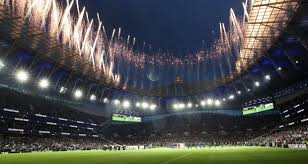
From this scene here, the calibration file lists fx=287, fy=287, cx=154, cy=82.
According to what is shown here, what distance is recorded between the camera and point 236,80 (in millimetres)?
79938

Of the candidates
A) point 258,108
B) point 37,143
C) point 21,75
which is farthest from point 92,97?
point 258,108

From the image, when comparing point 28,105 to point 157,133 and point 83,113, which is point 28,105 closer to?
point 83,113

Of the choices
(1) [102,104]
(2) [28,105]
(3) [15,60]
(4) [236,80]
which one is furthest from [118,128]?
(3) [15,60]

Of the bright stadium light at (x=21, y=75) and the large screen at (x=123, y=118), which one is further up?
the bright stadium light at (x=21, y=75)

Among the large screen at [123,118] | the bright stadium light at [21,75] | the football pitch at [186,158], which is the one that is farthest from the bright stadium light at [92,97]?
the football pitch at [186,158]

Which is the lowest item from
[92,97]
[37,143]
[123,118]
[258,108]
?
[37,143]

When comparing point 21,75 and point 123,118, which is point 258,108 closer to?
point 123,118

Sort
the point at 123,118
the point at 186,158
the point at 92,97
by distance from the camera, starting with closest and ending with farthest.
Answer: the point at 186,158 → the point at 92,97 → the point at 123,118

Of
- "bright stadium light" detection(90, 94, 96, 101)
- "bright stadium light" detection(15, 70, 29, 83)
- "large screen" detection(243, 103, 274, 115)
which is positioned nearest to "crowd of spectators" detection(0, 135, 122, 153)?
"bright stadium light" detection(90, 94, 96, 101)

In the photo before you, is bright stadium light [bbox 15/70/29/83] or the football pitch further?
bright stadium light [bbox 15/70/29/83]

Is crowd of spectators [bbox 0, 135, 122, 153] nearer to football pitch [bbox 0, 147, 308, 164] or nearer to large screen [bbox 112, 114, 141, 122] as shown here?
large screen [bbox 112, 114, 141, 122]

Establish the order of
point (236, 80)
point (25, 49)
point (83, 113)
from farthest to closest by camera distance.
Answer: point (83, 113) < point (236, 80) < point (25, 49)

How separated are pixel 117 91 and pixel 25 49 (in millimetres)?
44905

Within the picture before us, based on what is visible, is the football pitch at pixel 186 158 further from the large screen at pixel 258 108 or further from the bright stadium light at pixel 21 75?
the large screen at pixel 258 108
